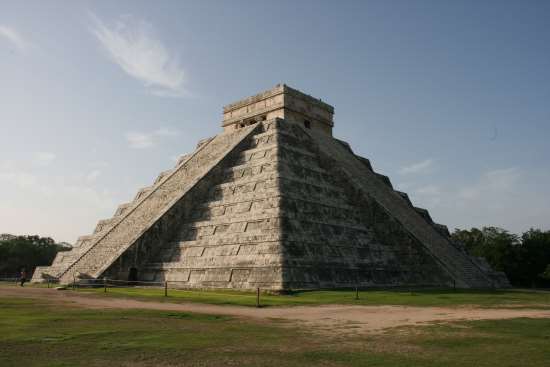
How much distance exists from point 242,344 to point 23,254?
55.5 meters

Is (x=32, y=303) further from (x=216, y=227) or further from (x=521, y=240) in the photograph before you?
(x=521, y=240)

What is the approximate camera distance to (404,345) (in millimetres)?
8195

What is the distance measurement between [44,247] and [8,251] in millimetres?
5480

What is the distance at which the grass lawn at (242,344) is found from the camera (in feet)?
22.5

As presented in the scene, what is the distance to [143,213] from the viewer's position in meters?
27.8

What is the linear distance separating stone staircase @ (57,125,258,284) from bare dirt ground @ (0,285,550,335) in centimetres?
819

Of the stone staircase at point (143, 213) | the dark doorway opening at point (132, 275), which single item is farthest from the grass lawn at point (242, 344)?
the stone staircase at point (143, 213)

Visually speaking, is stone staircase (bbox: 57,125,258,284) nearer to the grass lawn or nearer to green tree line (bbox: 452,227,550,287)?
the grass lawn

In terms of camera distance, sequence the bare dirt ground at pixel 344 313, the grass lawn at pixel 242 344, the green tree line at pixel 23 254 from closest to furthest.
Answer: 1. the grass lawn at pixel 242 344
2. the bare dirt ground at pixel 344 313
3. the green tree line at pixel 23 254

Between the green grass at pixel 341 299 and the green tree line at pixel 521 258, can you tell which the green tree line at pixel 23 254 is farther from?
the green tree line at pixel 521 258

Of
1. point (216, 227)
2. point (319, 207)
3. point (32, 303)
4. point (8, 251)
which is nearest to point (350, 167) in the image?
point (319, 207)

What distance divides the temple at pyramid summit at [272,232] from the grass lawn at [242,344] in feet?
30.0

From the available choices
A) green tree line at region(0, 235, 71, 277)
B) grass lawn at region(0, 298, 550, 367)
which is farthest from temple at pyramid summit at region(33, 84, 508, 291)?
green tree line at region(0, 235, 71, 277)

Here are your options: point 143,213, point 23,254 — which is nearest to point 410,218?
point 143,213
